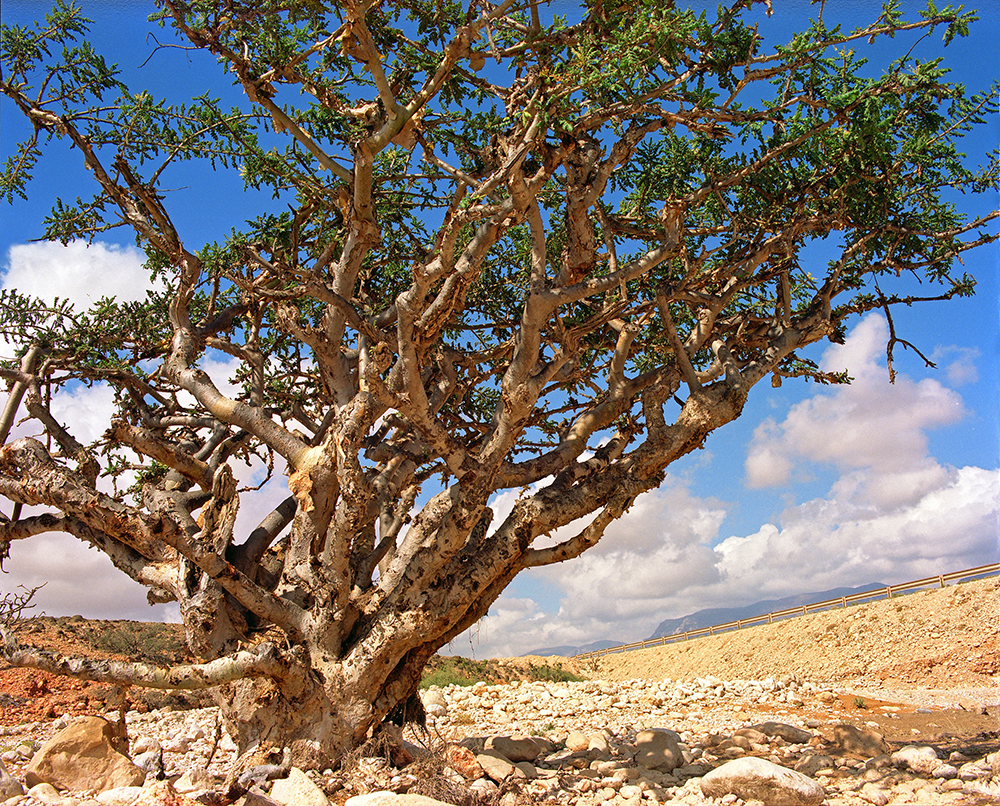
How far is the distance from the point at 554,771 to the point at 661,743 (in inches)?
55.4

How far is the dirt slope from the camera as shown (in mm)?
20781

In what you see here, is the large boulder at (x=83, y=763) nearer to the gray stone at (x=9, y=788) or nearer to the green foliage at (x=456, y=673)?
the gray stone at (x=9, y=788)

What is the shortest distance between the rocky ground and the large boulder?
0.25ft

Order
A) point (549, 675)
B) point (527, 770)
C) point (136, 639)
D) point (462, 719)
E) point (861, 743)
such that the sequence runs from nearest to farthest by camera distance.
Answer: point (527, 770) → point (861, 743) → point (462, 719) → point (549, 675) → point (136, 639)

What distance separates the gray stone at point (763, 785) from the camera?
6031 mm

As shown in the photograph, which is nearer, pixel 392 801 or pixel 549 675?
pixel 392 801

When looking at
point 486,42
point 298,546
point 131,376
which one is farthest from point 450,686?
point 486,42

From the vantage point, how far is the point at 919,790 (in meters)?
6.33

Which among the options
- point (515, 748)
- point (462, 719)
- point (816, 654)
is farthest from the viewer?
point (816, 654)

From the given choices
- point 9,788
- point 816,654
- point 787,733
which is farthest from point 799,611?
point 9,788

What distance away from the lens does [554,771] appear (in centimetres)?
771

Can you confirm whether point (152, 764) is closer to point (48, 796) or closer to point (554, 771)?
point (48, 796)

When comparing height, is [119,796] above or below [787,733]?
above

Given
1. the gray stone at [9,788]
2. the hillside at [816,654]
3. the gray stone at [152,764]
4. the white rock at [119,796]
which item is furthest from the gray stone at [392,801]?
the hillside at [816,654]
